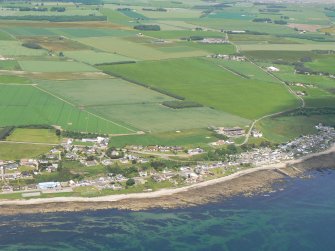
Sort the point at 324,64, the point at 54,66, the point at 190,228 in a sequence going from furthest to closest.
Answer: the point at 324,64 < the point at 54,66 < the point at 190,228

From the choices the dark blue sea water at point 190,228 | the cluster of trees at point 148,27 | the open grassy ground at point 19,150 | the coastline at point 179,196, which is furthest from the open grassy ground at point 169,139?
the cluster of trees at point 148,27

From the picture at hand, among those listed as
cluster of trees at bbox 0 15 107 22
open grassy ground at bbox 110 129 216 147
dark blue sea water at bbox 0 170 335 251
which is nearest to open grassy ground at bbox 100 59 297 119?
open grassy ground at bbox 110 129 216 147

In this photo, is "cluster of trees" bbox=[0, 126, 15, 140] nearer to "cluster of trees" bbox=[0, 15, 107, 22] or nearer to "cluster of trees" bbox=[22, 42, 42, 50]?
"cluster of trees" bbox=[22, 42, 42, 50]

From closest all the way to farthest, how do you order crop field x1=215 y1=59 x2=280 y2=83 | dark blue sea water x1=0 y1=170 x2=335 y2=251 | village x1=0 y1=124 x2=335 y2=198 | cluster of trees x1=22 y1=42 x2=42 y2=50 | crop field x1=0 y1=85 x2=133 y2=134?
dark blue sea water x1=0 y1=170 x2=335 y2=251 → village x1=0 y1=124 x2=335 y2=198 → crop field x1=0 y1=85 x2=133 y2=134 → crop field x1=215 y1=59 x2=280 y2=83 → cluster of trees x1=22 y1=42 x2=42 y2=50

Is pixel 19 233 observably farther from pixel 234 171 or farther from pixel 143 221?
pixel 234 171

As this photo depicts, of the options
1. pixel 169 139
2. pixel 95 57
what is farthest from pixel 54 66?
pixel 169 139

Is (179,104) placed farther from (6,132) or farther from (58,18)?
(58,18)

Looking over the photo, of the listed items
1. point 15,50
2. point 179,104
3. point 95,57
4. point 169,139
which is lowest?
point 169,139
